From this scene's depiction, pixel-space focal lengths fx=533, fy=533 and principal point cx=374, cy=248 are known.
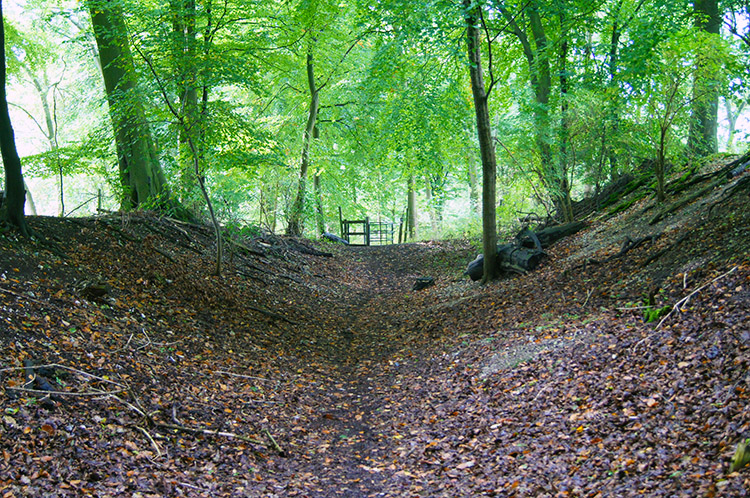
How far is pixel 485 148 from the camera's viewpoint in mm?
10188

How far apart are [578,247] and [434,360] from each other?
5.04 metres

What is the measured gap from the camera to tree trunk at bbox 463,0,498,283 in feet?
31.8

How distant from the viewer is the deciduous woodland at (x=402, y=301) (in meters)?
3.89

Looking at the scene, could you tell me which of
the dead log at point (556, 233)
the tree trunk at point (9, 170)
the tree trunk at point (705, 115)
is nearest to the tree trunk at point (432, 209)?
the dead log at point (556, 233)

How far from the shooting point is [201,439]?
4516 millimetres

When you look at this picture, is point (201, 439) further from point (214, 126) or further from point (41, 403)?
point (214, 126)

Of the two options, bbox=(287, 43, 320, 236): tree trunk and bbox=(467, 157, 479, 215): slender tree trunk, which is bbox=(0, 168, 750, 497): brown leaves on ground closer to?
bbox=(287, 43, 320, 236): tree trunk

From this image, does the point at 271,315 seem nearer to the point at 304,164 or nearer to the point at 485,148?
the point at 485,148

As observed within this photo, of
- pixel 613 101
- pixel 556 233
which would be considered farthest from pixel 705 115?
pixel 556 233

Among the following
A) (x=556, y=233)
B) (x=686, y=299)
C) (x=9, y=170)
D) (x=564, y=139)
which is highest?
(x=564, y=139)

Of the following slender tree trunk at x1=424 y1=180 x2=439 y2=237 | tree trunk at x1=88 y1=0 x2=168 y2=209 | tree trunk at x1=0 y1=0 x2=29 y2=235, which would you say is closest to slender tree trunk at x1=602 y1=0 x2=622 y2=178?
tree trunk at x1=88 y1=0 x2=168 y2=209

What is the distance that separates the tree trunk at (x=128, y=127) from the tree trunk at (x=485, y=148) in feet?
19.1

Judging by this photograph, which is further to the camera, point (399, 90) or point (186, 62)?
point (399, 90)

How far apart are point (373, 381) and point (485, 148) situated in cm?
539
